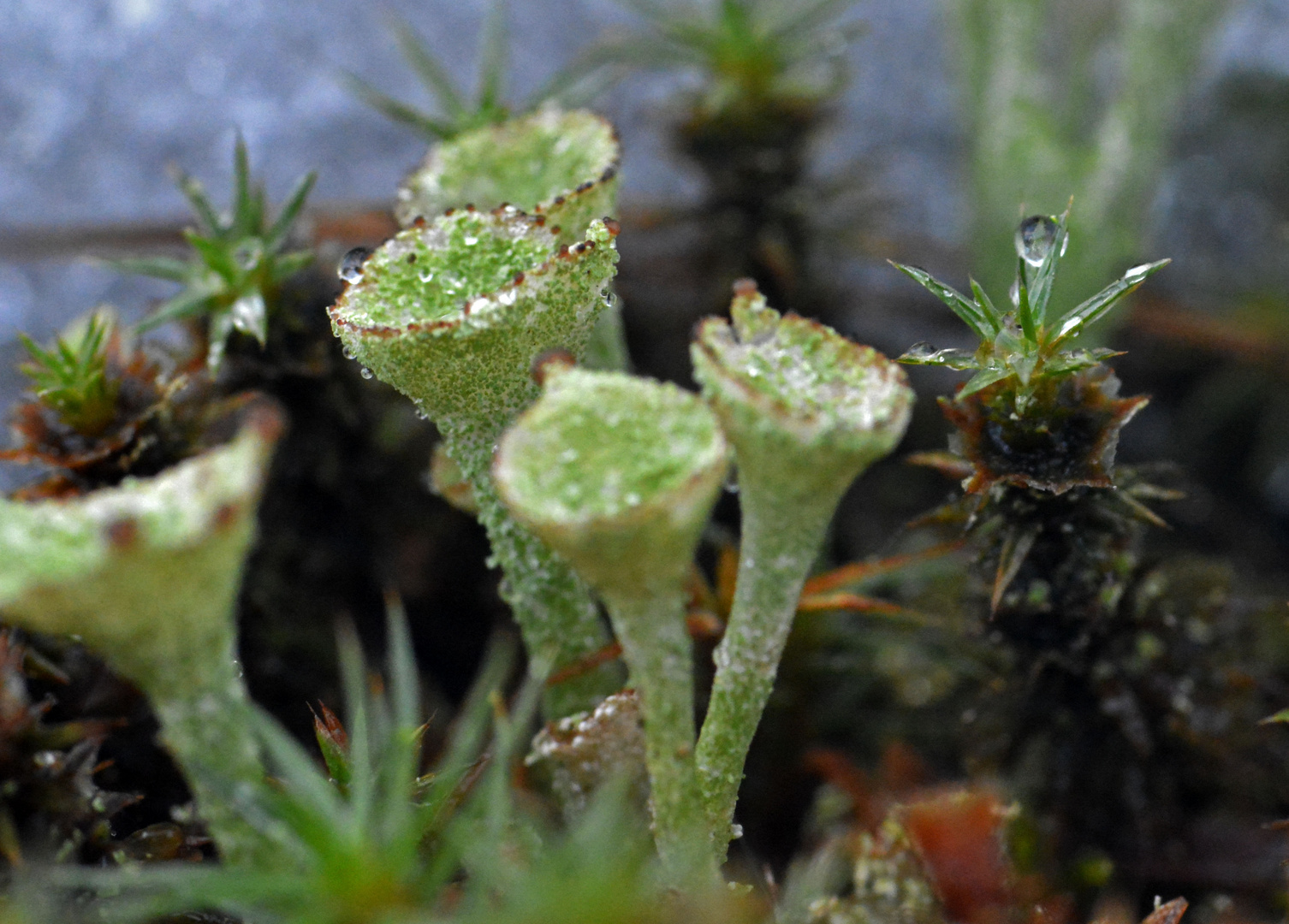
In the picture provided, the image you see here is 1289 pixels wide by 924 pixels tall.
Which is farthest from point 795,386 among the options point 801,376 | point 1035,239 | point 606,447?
point 1035,239

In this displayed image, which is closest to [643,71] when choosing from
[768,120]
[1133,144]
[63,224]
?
[768,120]

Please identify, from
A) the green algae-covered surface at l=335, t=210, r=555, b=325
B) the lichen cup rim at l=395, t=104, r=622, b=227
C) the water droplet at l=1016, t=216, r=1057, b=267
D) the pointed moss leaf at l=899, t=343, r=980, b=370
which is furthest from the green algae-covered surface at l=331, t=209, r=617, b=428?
the water droplet at l=1016, t=216, r=1057, b=267

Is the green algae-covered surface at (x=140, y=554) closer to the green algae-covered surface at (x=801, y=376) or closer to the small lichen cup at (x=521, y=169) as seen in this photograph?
the green algae-covered surface at (x=801, y=376)

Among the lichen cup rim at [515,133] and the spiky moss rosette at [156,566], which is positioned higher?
the lichen cup rim at [515,133]

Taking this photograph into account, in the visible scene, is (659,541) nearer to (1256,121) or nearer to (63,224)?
(63,224)

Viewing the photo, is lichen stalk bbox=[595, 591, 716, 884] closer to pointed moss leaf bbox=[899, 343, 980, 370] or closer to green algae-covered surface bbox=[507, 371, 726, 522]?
green algae-covered surface bbox=[507, 371, 726, 522]

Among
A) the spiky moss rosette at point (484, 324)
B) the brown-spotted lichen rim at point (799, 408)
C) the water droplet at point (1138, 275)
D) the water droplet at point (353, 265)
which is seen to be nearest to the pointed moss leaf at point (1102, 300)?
the water droplet at point (1138, 275)
